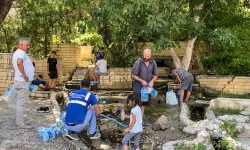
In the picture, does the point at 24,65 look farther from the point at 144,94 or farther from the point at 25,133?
the point at 144,94

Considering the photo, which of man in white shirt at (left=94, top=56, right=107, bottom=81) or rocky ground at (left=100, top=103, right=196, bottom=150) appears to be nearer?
rocky ground at (left=100, top=103, right=196, bottom=150)

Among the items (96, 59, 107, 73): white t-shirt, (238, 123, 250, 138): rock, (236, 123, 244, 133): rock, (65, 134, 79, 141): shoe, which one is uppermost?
(96, 59, 107, 73): white t-shirt

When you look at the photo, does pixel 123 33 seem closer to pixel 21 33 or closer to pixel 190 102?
pixel 21 33

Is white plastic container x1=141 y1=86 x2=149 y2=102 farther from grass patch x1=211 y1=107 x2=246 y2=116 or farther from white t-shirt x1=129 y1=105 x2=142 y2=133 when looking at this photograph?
grass patch x1=211 y1=107 x2=246 y2=116

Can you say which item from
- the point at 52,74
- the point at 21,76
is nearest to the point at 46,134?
the point at 21,76

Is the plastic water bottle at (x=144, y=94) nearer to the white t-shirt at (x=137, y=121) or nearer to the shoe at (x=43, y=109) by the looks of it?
the white t-shirt at (x=137, y=121)

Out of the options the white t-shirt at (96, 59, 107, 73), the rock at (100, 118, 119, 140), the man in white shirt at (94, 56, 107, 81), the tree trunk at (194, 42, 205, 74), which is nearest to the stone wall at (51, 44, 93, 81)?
the man in white shirt at (94, 56, 107, 81)

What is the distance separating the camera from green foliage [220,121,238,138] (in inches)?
276

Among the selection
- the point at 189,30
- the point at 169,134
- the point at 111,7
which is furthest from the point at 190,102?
the point at 111,7

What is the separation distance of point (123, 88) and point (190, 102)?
325cm

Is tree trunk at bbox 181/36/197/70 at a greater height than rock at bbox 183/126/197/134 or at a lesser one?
greater

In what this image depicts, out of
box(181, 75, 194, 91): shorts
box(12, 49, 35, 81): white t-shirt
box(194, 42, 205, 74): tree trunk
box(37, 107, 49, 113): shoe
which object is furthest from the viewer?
box(194, 42, 205, 74): tree trunk

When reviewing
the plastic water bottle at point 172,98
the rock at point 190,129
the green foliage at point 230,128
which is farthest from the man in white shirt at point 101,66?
the green foliage at point 230,128

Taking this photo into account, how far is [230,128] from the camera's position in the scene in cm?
707
